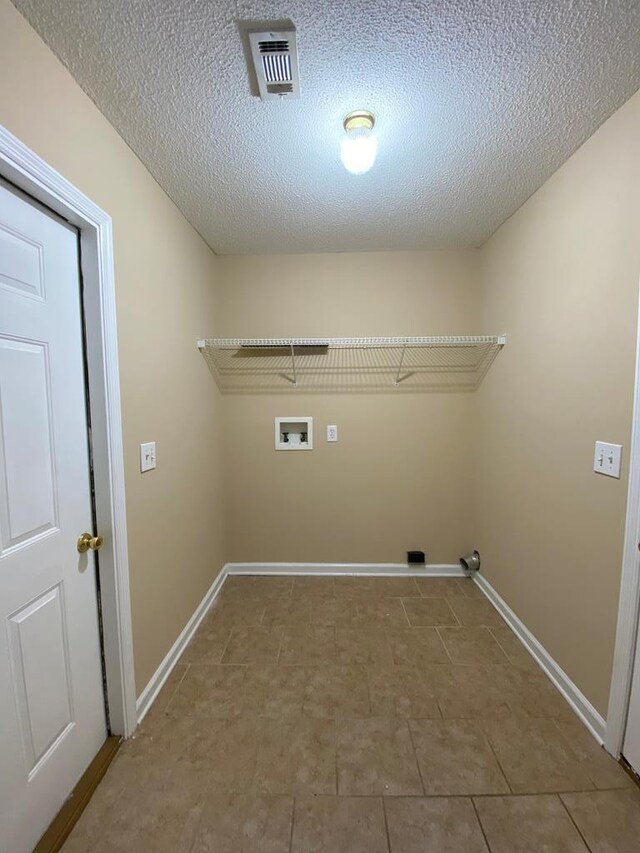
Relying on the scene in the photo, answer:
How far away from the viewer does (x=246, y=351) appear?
2473mm

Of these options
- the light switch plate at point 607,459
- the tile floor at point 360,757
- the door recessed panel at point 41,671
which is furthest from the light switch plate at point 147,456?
the light switch plate at point 607,459

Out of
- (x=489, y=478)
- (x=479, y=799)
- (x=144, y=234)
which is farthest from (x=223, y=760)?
(x=144, y=234)

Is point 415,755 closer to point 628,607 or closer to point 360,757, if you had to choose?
point 360,757

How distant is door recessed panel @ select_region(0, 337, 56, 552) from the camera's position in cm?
93

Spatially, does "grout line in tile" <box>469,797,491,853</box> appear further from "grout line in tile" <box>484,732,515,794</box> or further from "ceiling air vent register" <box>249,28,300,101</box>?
"ceiling air vent register" <box>249,28,300,101</box>

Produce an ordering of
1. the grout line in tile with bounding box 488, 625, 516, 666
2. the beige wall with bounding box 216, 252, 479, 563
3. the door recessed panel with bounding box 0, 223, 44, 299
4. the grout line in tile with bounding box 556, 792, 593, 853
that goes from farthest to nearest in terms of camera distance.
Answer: the beige wall with bounding box 216, 252, 479, 563 → the grout line in tile with bounding box 488, 625, 516, 666 → the grout line in tile with bounding box 556, 792, 593, 853 → the door recessed panel with bounding box 0, 223, 44, 299

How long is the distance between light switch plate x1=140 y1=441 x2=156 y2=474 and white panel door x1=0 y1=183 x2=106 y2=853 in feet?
0.81

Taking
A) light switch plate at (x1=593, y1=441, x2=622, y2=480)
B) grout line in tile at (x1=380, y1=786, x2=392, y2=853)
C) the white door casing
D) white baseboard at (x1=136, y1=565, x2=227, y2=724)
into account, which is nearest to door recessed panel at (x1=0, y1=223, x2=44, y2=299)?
white baseboard at (x1=136, y1=565, x2=227, y2=724)

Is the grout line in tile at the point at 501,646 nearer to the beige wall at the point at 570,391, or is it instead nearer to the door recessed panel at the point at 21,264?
the beige wall at the point at 570,391

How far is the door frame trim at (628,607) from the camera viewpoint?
118 centimetres

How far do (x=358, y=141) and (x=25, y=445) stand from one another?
1.66 metres

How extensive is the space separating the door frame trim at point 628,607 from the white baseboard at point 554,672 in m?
0.07

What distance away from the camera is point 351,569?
2.59m

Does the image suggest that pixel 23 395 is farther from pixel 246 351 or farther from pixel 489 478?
pixel 489 478
